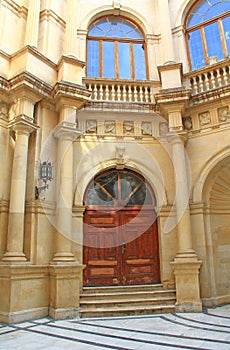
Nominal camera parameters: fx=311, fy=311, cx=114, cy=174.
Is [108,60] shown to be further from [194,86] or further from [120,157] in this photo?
[120,157]

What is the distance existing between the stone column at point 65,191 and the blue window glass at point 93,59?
7.62 ft

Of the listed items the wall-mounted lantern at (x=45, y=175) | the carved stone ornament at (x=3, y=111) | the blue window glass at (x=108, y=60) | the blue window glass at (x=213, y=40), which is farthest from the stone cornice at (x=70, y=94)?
the blue window glass at (x=213, y=40)

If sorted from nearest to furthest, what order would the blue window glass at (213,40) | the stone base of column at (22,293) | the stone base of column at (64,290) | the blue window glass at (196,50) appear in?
1. the stone base of column at (22,293)
2. the stone base of column at (64,290)
3. the blue window glass at (213,40)
4. the blue window glass at (196,50)

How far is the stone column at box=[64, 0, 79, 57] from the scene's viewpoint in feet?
26.9

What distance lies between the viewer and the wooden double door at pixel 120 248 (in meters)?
7.29

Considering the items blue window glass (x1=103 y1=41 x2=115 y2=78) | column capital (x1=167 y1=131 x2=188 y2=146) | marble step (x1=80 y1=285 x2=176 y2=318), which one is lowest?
marble step (x1=80 y1=285 x2=176 y2=318)

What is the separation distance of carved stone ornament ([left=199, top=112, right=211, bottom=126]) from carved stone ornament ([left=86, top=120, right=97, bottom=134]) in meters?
2.72

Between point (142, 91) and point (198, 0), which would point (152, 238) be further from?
point (198, 0)

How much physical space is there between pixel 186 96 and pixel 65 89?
2937mm

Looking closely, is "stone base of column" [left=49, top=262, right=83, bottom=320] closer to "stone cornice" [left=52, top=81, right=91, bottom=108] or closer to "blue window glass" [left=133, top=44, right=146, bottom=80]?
"stone cornice" [left=52, top=81, right=91, bottom=108]

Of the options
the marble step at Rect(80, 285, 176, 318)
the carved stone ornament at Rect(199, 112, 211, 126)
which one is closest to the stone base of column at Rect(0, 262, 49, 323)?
the marble step at Rect(80, 285, 176, 318)

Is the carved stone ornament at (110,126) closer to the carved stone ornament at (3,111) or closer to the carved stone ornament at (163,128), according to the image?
the carved stone ornament at (163,128)

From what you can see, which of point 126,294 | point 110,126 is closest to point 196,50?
point 110,126

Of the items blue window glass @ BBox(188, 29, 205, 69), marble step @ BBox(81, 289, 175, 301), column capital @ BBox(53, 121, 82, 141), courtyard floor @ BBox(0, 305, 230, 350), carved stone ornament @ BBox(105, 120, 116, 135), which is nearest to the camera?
courtyard floor @ BBox(0, 305, 230, 350)
